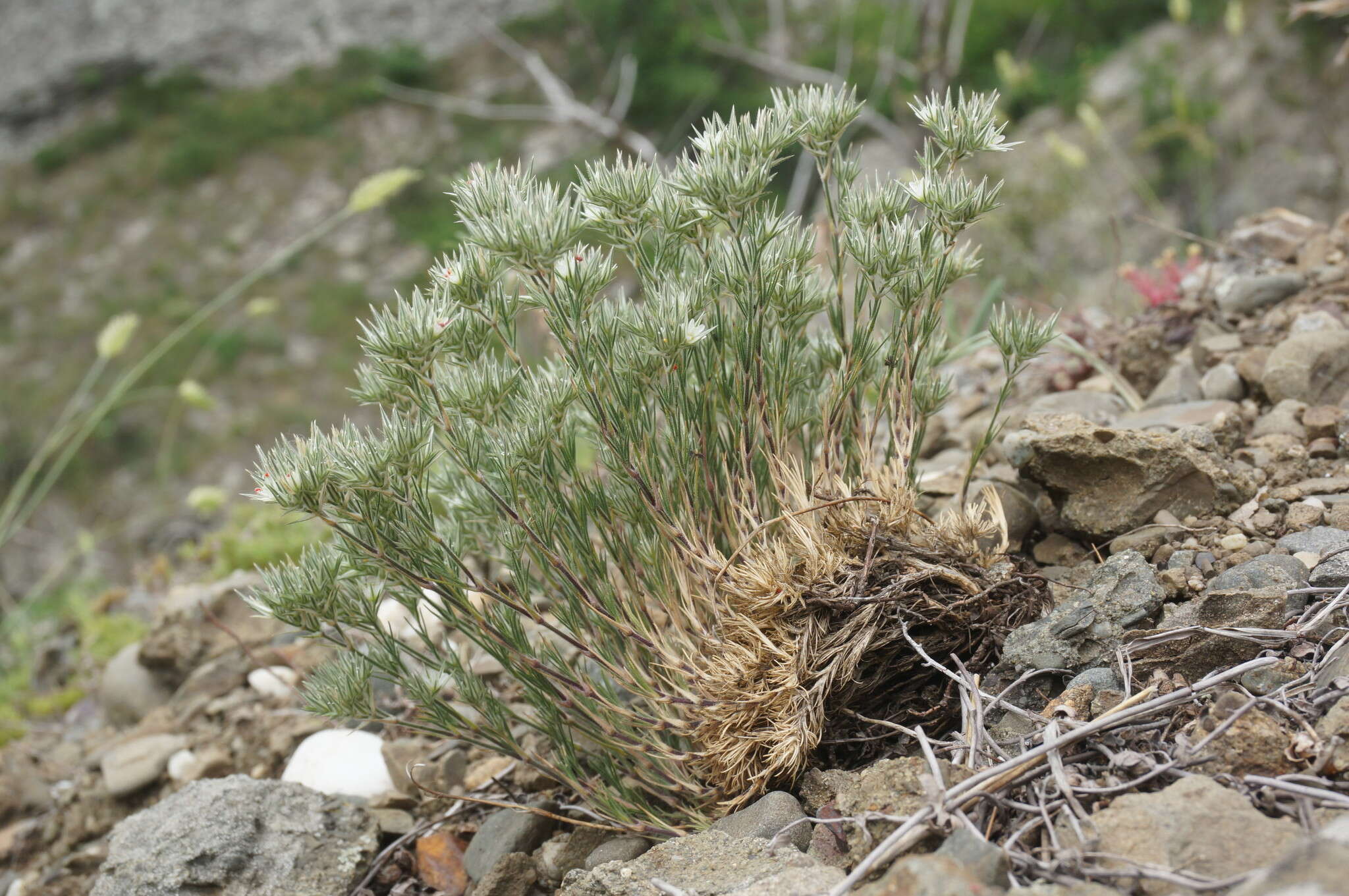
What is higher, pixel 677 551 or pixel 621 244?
pixel 621 244

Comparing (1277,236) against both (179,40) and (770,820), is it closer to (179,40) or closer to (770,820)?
(770,820)

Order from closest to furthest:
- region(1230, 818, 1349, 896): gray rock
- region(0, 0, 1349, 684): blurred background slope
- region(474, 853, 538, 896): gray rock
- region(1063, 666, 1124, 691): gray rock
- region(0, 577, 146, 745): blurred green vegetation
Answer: region(1230, 818, 1349, 896): gray rock
region(1063, 666, 1124, 691): gray rock
region(474, 853, 538, 896): gray rock
region(0, 577, 146, 745): blurred green vegetation
region(0, 0, 1349, 684): blurred background slope

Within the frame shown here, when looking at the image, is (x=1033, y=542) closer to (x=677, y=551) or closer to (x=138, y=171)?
(x=677, y=551)

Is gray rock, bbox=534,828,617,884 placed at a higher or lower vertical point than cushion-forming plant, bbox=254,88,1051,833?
lower

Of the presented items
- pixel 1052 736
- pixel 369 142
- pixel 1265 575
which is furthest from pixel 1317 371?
pixel 369 142

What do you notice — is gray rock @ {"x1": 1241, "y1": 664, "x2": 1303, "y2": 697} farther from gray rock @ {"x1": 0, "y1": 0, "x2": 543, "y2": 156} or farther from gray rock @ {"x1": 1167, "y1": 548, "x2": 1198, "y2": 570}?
gray rock @ {"x1": 0, "y1": 0, "x2": 543, "y2": 156}

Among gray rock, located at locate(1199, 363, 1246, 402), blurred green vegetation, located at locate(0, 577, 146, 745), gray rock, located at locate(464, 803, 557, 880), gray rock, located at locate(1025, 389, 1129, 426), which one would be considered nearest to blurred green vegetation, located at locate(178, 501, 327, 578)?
blurred green vegetation, located at locate(0, 577, 146, 745)

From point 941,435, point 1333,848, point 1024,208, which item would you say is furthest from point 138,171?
point 1333,848
